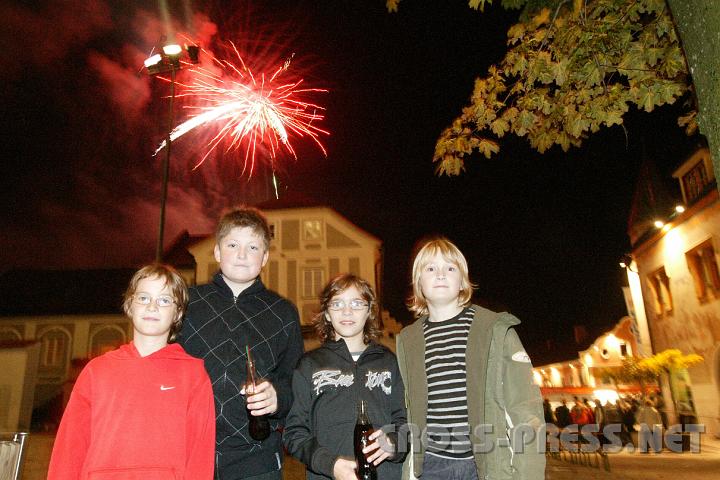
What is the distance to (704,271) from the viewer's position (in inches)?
705

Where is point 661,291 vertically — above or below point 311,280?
below

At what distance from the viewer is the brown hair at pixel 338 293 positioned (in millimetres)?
3766

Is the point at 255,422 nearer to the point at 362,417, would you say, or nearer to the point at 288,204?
the point at 362,417

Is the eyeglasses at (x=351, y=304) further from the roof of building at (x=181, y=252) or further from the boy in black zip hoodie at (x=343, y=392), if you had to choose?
the roof of building at (x=181, y=252)

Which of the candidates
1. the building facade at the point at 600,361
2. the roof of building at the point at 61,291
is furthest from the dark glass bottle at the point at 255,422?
the building facade at the point at 600,361

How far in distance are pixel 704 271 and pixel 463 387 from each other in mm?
18720

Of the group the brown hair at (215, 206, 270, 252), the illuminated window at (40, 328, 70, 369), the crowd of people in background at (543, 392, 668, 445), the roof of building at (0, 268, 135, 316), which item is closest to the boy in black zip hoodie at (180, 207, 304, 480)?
the brown hair at (215, 206, 270, 252)

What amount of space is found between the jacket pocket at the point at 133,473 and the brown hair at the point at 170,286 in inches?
31.8

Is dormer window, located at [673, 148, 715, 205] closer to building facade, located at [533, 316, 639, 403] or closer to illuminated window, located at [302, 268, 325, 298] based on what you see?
illuminated window, located at [302, 268, 325, 298]

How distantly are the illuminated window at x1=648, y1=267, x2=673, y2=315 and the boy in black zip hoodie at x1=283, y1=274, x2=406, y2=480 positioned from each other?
→ 69.9ft

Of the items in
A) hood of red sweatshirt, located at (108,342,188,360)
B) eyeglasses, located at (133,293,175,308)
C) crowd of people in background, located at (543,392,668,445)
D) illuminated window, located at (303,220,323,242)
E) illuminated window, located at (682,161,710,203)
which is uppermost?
illuminated window, located at (303,220,323,242)

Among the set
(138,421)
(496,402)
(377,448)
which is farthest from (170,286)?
(496,402)

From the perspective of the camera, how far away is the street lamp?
34.1ft

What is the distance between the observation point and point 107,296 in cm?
3581
